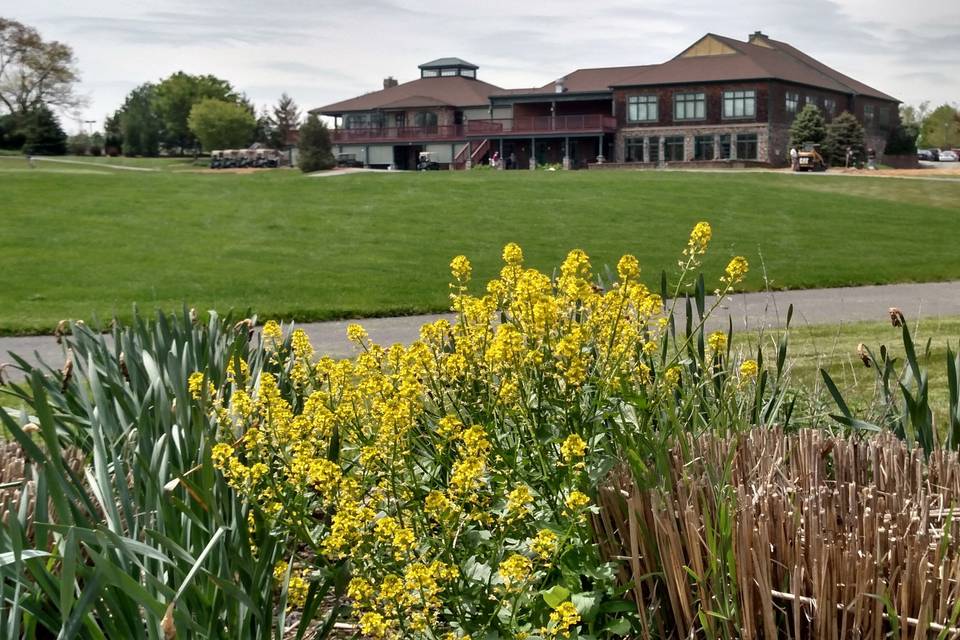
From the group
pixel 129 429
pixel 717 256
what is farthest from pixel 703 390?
pixel 717 256

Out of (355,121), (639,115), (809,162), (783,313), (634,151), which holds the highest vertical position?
(355,121)

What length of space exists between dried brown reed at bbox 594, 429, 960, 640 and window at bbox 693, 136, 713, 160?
7032cm

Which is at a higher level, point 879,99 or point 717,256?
point 879,99

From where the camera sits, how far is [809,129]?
211 feet

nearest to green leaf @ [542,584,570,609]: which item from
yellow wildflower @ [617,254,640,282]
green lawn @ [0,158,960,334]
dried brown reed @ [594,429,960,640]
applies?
dried brown reed @ [594,429,960,640]

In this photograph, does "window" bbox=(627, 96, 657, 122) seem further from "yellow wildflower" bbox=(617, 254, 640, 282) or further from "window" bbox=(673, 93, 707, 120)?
"yellow wildflower" bbox=(617, 254, 640, 282)

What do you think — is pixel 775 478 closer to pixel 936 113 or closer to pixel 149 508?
pixel 149 508

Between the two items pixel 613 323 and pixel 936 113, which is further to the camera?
pixel 936 113

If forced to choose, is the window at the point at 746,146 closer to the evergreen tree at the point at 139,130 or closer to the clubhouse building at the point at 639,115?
the clubhouse building at the point at 639,115

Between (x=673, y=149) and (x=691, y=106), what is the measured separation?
119 inches

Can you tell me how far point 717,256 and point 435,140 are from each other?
58526 mm

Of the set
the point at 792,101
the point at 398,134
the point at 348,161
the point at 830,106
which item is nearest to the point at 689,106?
the point at 792,101

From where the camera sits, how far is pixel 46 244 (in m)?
23.0

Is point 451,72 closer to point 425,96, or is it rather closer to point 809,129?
point 425,96
